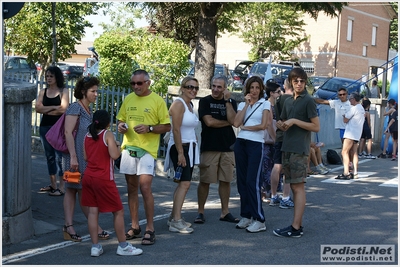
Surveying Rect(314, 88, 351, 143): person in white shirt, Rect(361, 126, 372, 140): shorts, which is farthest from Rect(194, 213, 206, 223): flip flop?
Rect(361, 126, 372, 140): shorts

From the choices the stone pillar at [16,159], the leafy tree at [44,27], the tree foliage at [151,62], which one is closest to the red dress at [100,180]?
the stone pillar at [16,159]

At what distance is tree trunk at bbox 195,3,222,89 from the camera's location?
14.4 meters

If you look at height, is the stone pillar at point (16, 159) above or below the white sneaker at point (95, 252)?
above

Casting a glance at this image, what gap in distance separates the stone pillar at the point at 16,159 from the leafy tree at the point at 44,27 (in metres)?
16.9

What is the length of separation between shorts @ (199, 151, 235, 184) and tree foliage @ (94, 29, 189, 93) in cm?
679

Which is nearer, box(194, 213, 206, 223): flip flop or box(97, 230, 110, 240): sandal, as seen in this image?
box(97, 230, 110, 240): sandal

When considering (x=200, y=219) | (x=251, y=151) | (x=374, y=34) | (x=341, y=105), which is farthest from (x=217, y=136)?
(x=374, y=34)

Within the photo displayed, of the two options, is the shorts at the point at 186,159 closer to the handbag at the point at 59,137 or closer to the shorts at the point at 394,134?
the handbag at the point at 59,137

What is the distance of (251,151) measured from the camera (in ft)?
25.2

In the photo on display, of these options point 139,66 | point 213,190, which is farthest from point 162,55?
point 213,190

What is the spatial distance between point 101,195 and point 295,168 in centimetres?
226

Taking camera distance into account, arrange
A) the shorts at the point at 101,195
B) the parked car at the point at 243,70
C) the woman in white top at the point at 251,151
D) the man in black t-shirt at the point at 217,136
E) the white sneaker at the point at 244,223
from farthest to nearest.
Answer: the parked car at the point at 243,70, the man in black t-shirt at the point at 217,136, the white sneaker at the point at 244,223, the woman in white top at the point at 251,151, the shorts at the point at 101,195

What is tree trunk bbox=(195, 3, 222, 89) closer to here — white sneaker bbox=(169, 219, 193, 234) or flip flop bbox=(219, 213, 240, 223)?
flip flop bbox=(219, 213, 240, 223)

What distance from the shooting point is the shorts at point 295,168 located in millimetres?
7262
